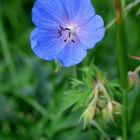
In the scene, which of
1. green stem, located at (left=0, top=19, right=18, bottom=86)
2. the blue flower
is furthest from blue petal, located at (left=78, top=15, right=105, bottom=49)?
green stem, located at (left=0, top=19, right=18, bottom=86)

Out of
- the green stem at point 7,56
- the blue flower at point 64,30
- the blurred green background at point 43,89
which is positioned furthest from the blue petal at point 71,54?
the green stem at point 7,56

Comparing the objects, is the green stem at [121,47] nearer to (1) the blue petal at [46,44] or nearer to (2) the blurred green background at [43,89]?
(1) the blue petal at [46,44]

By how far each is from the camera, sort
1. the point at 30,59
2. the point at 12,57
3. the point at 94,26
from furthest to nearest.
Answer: the point at 12,57, the point at 30,59, the point at 94,26

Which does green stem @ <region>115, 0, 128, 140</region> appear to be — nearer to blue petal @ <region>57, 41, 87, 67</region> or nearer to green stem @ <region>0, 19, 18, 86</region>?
blue petal @ <region>57, 41, 87, 67</region>

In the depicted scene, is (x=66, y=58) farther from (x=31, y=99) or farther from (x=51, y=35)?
(x=31, y=99)

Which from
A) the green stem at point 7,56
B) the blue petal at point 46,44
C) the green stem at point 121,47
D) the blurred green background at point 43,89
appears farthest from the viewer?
the green stem at point 7,56

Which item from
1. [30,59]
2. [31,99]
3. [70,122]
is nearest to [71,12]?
[70,122]
